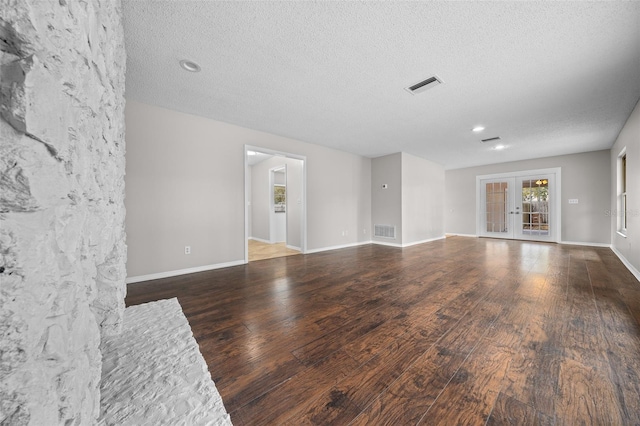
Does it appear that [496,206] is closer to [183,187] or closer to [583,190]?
[583,190]

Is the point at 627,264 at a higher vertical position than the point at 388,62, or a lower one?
lower

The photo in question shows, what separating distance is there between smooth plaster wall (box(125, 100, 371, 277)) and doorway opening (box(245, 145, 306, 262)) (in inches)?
32.5

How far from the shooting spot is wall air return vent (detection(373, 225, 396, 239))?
5985 mm

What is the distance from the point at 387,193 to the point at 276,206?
3.01m

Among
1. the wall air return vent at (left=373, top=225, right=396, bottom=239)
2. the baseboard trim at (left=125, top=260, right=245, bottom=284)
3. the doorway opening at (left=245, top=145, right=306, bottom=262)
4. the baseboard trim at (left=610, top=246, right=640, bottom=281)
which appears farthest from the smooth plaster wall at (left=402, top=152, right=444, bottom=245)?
the baseboard trim at (left=125, top=260, right=245, bottom=284)

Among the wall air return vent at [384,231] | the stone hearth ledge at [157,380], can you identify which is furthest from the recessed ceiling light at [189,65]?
the wall air return vent at [384,231]

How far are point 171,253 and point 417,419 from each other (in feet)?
11.1

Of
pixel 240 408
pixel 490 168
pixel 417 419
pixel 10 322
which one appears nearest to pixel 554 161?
pixel 490 168

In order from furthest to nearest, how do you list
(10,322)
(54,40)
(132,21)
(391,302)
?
(391,302)
(132,21)
(54,40)
(10,322)

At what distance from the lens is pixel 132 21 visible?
181cm

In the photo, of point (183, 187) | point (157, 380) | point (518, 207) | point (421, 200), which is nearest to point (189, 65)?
point (183, 187)

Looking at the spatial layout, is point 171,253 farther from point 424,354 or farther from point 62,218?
point 424,354

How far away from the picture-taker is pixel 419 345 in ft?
5.33

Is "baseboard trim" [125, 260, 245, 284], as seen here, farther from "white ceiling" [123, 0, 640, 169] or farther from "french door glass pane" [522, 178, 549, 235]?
"french door glass pane" [522, 178, 549, 235]
